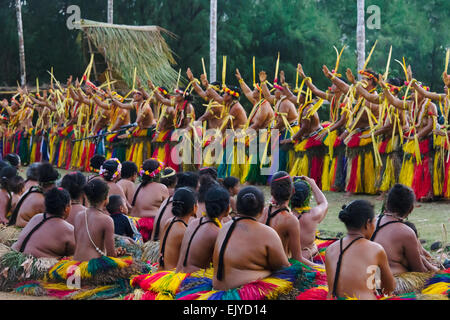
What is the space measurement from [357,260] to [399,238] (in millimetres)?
672

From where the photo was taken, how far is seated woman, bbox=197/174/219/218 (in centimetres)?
570

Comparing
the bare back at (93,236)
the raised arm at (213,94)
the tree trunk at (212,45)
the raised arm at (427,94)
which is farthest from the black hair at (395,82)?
the tree trunk at (212,45)

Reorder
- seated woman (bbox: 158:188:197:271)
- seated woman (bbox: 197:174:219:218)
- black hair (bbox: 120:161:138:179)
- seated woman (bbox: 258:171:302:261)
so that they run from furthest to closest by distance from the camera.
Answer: black hair (bbox: 120:161:138:179), seated woman (bbox: 197:174:219:218), seated woman (bbox: 158:188:197:271), seated woman (bbox: 258:171:302:261)

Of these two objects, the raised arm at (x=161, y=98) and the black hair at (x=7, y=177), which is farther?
the raised arm at (x=161, y=98)

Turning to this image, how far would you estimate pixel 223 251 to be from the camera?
13.6 ft

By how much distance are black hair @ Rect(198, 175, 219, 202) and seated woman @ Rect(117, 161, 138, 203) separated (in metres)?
1.21

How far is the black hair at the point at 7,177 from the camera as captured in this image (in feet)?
23.4

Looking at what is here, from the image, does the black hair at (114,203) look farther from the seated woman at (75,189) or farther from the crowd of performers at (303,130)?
the crowd of performers at (303,130)

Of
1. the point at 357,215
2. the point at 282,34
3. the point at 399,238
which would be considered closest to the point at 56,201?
the point at 357,215

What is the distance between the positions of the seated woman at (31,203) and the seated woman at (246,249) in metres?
2.67

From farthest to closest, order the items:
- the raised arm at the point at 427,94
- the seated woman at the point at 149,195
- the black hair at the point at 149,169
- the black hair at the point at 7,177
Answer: the raised arm at the point at 427,94 < the black hair at the point at 7,177 < the black hair at the point at 149,169 < the seated woman at the point at 149,195

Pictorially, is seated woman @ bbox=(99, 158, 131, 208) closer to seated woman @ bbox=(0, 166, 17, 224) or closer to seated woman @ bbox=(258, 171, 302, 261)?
seated woman @ bbox=(0, 166, 17, 224)

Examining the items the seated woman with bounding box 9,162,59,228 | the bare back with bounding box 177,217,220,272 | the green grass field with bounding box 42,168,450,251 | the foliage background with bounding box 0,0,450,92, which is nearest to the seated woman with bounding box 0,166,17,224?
the seated woman with bounding box 9,162,59,228
